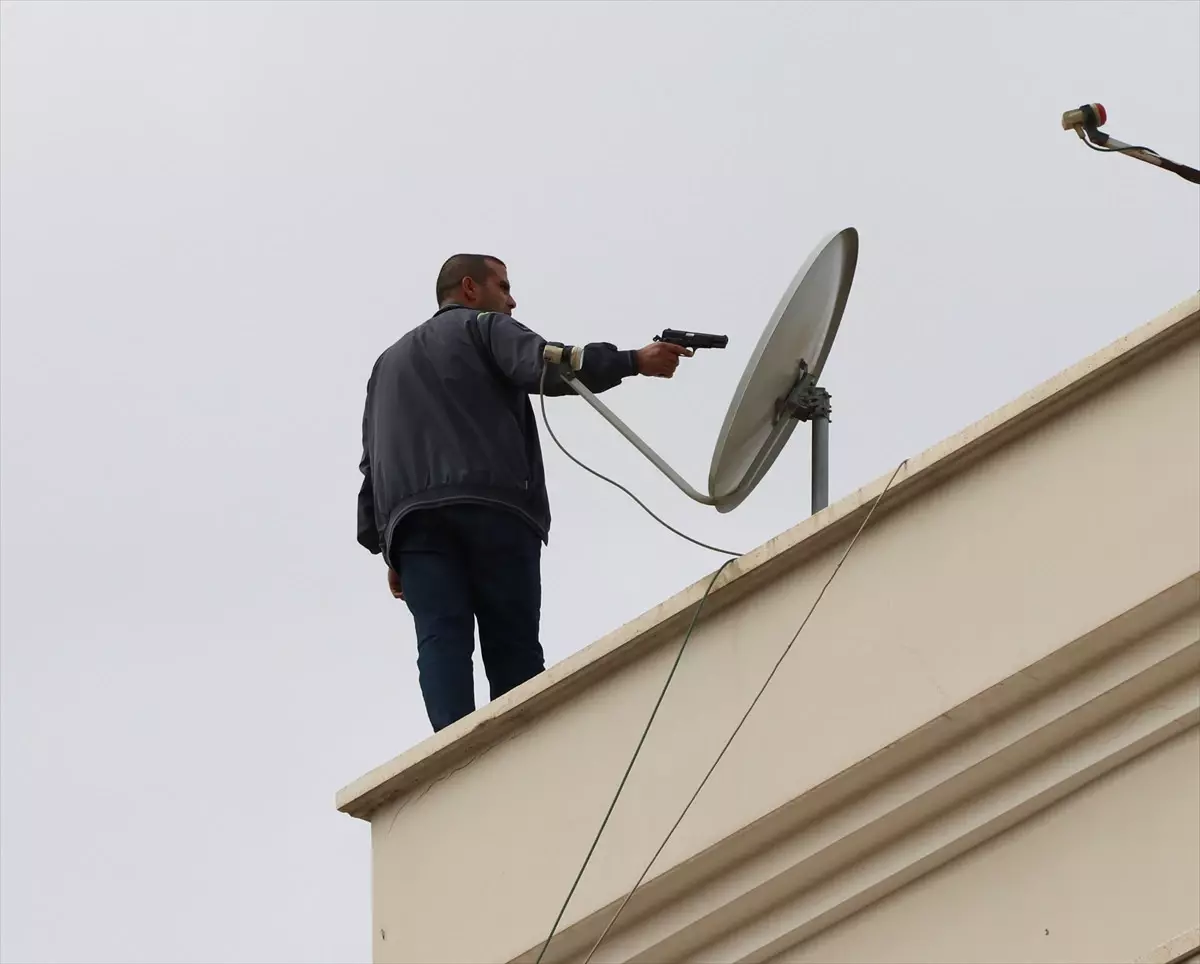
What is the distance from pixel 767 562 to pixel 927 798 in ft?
2.93

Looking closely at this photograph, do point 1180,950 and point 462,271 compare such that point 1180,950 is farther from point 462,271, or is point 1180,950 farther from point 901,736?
point 462,271

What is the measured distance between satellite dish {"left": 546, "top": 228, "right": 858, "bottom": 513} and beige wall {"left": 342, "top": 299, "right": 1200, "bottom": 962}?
483mm

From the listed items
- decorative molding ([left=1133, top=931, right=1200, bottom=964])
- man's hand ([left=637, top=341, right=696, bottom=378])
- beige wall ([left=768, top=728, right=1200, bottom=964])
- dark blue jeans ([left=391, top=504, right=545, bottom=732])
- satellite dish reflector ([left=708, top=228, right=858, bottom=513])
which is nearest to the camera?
decorative molding ([left=1133, top=931, right=1200, bottom=964])

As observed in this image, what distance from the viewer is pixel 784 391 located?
28.1 ft

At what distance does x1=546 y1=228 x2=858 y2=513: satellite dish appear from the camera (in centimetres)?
830

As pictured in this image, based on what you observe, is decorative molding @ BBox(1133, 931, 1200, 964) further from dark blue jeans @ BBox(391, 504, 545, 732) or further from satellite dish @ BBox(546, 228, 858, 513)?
dark blue jeans @ BBox(391, 504, 545, 732)

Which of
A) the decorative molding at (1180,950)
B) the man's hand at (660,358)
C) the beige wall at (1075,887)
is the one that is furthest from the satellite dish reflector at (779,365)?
the decorative molding at (1180,950)

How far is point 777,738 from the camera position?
7.73 meters

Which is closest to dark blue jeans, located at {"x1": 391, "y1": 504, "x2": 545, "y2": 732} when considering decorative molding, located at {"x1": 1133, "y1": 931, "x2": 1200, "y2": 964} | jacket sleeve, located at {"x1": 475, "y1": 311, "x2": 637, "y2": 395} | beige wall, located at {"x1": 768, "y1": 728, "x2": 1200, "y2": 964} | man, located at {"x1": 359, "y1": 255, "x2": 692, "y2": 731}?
man, located at {"x1": 359, "y1": 255, "x2": 692, "y2": 731}

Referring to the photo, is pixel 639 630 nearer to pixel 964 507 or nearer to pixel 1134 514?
pixel 964 507

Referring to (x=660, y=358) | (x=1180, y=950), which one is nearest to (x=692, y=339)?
(x=660, y=358)

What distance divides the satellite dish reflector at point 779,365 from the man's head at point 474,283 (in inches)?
57.2

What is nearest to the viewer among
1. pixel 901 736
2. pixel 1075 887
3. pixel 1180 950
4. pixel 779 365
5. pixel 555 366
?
pixel 1180 950

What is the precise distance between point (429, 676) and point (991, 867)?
235 cm
